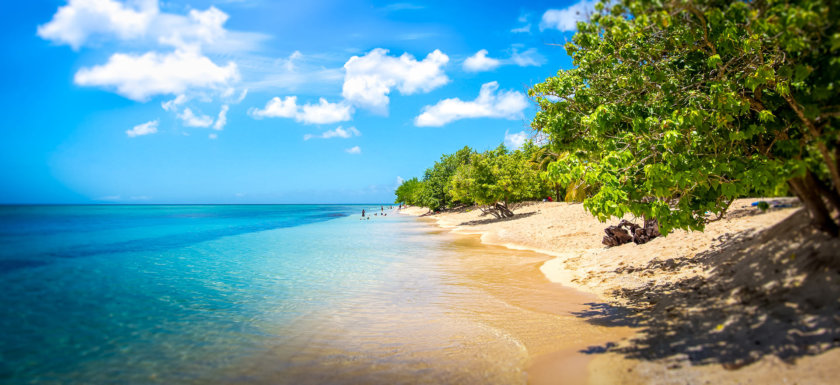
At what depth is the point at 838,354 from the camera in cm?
402

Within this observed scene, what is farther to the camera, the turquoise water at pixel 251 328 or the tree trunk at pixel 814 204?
the turquoise water at pixel 251 328

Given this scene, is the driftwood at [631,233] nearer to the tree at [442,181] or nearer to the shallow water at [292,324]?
the shallow water at [292,324]

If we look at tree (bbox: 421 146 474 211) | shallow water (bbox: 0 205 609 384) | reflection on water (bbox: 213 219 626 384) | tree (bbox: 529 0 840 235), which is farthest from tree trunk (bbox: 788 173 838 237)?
tree (bbox: 421 146 474 211)

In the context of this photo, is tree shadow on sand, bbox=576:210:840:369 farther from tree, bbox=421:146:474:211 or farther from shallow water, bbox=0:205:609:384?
tree, bbox=421:146:474:211

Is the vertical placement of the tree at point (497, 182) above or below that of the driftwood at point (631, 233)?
above

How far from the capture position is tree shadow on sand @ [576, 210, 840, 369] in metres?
4.64

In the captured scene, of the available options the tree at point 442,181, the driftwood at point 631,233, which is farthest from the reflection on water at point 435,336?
the tree at point 442,181

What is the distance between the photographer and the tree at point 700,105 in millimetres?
5355

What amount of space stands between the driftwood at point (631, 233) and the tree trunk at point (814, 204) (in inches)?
A: 289

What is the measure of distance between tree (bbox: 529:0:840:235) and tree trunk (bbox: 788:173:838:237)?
0.05ft

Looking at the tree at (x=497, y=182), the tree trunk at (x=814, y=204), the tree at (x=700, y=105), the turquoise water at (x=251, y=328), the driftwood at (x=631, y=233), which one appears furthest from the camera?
the tree at (x=497, y=182)

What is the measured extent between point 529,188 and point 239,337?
32594 millimetres

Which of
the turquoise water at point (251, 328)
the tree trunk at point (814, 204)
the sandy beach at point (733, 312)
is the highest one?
the tree trunk at point (814, 204)

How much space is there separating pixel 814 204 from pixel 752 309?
1.94 m
